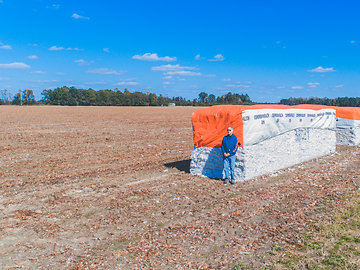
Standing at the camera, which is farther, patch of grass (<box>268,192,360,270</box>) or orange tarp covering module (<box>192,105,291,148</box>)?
orange tarp covering module (<box>192,105,291,148</box>)

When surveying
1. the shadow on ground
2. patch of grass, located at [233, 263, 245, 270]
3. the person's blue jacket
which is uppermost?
the person's blue jacket

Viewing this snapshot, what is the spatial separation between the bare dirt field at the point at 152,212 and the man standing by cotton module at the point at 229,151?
50 cm

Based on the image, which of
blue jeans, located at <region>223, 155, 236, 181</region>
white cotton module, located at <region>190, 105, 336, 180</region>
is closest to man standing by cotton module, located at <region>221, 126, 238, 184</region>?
blue jeans, located at <region>223, 155, 236, 181</region>

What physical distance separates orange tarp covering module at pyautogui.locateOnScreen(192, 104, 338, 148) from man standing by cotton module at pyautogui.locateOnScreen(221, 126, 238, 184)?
38cm

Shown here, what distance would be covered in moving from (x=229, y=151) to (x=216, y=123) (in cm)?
121

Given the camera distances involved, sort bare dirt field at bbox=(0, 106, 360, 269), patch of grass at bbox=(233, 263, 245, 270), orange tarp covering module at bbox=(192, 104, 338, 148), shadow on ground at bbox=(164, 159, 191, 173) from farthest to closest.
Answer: shadow on ground at bbox=(164, 159, 191, 173), orange tarp covering module at bbox=(192, 104, 338, 148), bare dirt field at bbox=(0, 106, 360, 269), patch of grass at bbox=(233, 263, 245, 270)

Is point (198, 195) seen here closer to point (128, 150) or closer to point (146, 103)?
point (128, 150)

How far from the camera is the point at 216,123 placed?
9688mm

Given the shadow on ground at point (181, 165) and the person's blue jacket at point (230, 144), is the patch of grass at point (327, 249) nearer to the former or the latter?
the person's blue jacket at point (230, 144)

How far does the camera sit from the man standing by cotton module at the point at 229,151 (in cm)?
888

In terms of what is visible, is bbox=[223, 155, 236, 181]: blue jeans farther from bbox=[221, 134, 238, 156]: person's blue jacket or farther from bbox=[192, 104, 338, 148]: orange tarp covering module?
bbox=[192, 104, 338, 148]: orange tarp covering module

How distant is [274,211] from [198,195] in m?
2.08

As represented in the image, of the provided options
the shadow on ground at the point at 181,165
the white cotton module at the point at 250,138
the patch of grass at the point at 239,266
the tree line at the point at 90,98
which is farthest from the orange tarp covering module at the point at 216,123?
the tree line at the point at 90,98

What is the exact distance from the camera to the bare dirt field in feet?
16.4
